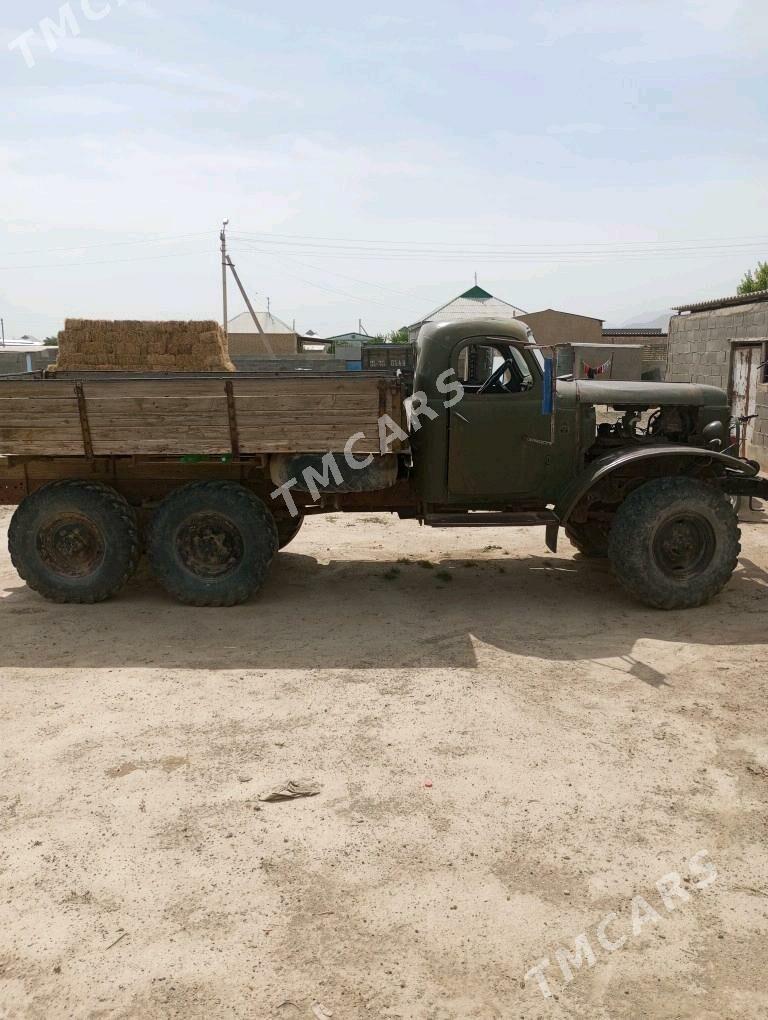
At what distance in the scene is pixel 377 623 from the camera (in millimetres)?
5910

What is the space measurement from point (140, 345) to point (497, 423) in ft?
33.7

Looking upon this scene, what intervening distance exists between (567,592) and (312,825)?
3831 millimetres

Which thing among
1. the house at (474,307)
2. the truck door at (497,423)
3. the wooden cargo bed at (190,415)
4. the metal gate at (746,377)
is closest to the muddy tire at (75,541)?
the wooden cargo bed at (190,415)

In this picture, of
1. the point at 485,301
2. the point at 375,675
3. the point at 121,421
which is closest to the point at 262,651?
the point at 375,675

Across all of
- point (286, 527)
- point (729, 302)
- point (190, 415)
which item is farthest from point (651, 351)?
point (190, 415)

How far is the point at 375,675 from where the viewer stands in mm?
4926

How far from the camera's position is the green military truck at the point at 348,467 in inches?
234

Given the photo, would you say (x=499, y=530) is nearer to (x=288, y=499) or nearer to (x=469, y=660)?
(x=288, y=499)

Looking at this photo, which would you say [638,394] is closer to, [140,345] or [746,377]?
[746,377]

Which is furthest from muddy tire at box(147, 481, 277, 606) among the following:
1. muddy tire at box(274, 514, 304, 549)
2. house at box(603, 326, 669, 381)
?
house at box(603, 326, 669, 381)

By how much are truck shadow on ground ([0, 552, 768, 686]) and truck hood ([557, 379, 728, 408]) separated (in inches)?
60.4

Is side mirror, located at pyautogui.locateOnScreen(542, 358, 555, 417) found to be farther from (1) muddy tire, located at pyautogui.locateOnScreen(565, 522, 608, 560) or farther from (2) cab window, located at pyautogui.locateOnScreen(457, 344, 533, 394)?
(1) muddy tire, located at pyautogui.locateOnScreen(565, 522, 608, 560)

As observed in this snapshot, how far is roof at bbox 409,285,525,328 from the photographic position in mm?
32991

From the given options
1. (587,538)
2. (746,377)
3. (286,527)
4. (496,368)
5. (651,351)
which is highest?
(651,351)
